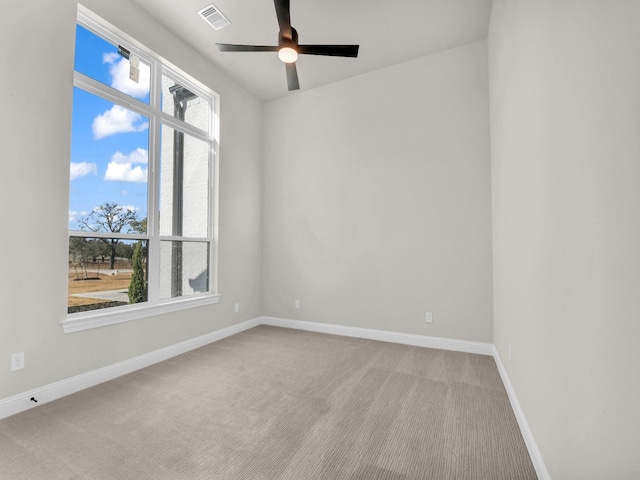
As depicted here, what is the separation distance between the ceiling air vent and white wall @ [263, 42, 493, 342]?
4.91 ft

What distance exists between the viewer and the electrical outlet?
6.55 ft

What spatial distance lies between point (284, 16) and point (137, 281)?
106 inches

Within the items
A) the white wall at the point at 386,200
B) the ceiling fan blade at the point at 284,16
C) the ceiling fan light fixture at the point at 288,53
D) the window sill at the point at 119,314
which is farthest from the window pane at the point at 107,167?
the white wall at the point at 386,200

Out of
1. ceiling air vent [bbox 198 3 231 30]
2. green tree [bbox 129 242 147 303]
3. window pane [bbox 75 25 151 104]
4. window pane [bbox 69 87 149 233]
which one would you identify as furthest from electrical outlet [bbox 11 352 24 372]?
ceiling air vent [bbox 198 3 231 30]

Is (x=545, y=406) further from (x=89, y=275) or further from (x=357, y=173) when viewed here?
(x=89, y=275)

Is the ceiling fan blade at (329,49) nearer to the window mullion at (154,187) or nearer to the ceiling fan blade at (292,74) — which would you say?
the ceiling fan blade at (292,74)

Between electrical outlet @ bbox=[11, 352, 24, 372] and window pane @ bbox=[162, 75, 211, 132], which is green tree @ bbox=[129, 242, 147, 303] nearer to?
electrical outlet @ bbox=[11, 352, 24, 372]

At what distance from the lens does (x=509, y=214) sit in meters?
2.20

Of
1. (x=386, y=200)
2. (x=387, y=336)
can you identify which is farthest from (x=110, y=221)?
(x=387, y=336)

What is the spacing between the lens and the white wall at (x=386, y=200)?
10.6 feet

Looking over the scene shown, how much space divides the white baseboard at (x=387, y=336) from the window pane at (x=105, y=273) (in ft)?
6.42

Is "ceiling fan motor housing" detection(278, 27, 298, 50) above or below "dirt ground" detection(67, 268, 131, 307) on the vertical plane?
above

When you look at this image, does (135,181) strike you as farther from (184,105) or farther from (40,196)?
(184,105)

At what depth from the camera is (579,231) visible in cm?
105
